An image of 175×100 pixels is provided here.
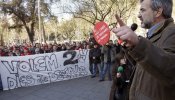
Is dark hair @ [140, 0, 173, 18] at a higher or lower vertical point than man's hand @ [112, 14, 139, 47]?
higher

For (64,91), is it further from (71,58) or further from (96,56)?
(71,58)

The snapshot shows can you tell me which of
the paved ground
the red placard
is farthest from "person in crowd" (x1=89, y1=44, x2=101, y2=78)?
the red placard

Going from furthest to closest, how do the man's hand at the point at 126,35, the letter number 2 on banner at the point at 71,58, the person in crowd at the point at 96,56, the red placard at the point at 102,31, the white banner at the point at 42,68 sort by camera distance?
1. the letter number 2 on banner at the point at 71,58
2. the person in crowd at the point at 96,56
3. the white banner at the point at 42,68
4. the red placard at the point at 102,31
5. the man's hand at the point at 126,35

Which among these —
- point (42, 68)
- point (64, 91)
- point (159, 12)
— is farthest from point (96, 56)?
point (159, 12)

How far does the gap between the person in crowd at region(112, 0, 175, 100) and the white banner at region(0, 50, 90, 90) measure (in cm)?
1019

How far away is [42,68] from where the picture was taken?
42.8 feet

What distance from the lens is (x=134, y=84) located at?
7.35 feet

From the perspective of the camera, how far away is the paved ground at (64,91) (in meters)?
9.72

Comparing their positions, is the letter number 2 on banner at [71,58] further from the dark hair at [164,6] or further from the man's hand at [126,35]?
the man's hand at [126,35]

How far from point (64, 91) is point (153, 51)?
9252mm

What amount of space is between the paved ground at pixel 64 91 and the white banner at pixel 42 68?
1.42 feet

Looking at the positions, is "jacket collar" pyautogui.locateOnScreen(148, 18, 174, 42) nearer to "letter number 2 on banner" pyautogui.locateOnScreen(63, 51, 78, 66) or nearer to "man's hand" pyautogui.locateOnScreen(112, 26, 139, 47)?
"man's hand" pyautogui.locateOnScreen(112, 26, 139, 47)

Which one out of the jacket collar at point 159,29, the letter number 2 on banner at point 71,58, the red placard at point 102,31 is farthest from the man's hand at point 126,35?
the letter number 2 on banner at point 71,58

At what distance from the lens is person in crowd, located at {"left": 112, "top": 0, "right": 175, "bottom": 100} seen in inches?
67.0
